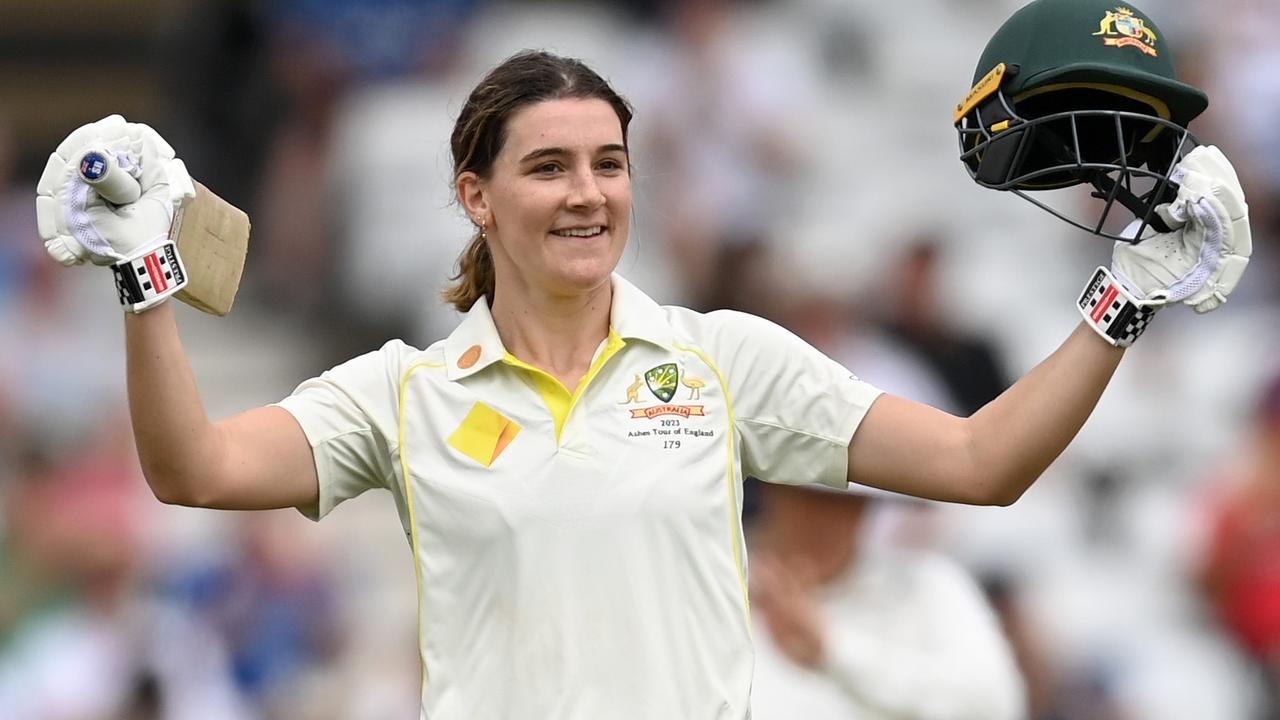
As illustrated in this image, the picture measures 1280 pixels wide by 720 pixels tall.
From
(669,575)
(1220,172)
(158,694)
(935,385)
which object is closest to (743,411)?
(669,575)

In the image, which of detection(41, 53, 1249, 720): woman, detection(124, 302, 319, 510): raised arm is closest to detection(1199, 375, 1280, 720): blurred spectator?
detection(41, 53, 1249, 720): woman

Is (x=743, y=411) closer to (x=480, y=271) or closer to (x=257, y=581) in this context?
(x=480, y=271)

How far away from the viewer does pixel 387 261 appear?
7.12 meters

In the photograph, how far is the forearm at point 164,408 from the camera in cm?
252

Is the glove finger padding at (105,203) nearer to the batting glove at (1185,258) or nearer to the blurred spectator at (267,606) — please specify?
the batting glove at (1185,258)

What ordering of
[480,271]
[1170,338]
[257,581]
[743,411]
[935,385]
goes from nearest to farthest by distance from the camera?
[743,411], [480,271], [257,581], [935,385], [1170,338]

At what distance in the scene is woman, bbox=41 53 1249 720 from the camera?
2594mm

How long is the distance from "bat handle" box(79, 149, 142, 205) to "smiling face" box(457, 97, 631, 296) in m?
0.56

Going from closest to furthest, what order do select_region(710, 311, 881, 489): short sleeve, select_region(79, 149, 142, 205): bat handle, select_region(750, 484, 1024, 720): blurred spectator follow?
select_region(79, 149, 142, 205): bat handle < select_region(710, 311, 881, 489): short sleeve < select_region(750, 484, 1024, 720): blurred spectator

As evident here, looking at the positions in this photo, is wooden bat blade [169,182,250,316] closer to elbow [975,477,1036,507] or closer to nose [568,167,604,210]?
nose [568,167,604,210]

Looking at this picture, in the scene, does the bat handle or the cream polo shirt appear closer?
the bat handle

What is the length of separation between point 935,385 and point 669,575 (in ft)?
12.9

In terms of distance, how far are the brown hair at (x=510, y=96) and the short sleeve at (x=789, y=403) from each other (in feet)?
1.25

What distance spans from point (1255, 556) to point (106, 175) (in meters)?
4.56
